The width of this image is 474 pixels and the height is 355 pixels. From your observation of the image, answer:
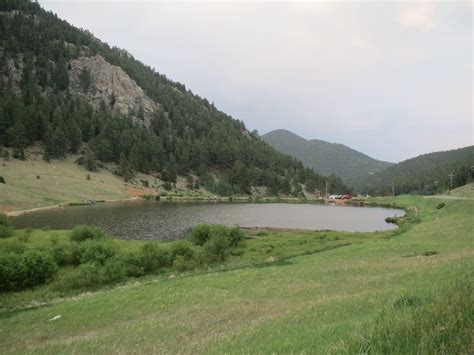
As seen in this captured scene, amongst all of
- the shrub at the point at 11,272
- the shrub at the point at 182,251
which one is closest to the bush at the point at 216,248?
the shrub at the point at 182,251

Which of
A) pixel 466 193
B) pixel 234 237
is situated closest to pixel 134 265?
pixel 234 237

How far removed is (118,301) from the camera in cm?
2195

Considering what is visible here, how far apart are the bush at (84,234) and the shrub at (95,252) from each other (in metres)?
7.43

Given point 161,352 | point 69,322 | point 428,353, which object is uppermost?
point 428,353

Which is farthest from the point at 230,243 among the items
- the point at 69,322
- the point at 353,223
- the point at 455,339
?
the point at 353,223

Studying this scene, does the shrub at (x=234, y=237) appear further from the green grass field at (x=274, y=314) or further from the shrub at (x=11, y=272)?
the shrub at (x=11, y=272)

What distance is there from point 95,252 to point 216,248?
1298cm

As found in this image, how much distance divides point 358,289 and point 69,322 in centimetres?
1460

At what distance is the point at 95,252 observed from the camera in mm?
37406

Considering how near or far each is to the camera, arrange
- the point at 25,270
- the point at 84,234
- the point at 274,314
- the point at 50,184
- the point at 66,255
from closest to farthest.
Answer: the point at 274,314 < the point at 25,270 < the point at 66,255 < the point at 84,234 < the point at 50,184

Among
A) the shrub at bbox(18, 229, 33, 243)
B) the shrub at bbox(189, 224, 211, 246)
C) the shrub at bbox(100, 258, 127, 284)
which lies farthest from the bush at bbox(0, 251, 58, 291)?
the shrub at bbox(189, 224, 211, 246)

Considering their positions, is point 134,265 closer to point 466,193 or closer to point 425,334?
point 425,334

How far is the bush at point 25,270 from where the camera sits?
98.8ft

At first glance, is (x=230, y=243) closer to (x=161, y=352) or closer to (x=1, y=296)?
(x=1, y=296)
